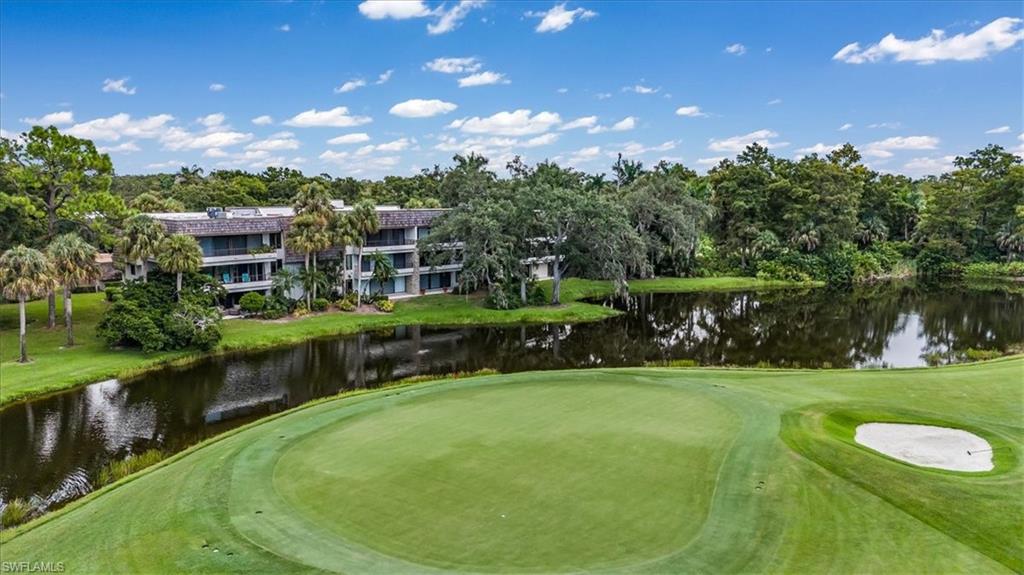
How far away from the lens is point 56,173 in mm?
39844

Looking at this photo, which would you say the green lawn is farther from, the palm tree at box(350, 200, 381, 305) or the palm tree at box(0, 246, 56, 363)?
the palm tree at box(350, 200, 381, 305)

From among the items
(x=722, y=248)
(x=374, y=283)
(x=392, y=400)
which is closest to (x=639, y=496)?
(x=392, y=400)

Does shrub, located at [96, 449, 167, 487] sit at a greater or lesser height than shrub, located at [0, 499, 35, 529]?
greater

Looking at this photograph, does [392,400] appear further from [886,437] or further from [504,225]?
[504,225]

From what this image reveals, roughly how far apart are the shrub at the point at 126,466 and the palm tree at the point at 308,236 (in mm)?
26819

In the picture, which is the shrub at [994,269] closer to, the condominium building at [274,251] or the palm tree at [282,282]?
the condominium building at [274,251]

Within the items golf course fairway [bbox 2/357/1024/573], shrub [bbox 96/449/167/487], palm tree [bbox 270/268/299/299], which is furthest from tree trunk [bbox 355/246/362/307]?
shrub [bbox 96/449/167/487]

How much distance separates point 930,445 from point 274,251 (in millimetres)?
44985

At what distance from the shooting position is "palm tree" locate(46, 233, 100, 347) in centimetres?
3434

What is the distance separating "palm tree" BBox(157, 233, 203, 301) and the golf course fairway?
876 inches

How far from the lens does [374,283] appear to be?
5528cm

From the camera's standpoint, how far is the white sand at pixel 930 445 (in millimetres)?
16969

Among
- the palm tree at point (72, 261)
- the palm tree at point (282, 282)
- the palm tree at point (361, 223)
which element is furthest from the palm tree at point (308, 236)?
the palm tree at point (72, 261)

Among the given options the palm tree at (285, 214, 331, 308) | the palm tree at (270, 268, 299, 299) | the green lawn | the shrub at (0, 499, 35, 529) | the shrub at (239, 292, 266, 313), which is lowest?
the shrub at (0, 499, 35, 529)
